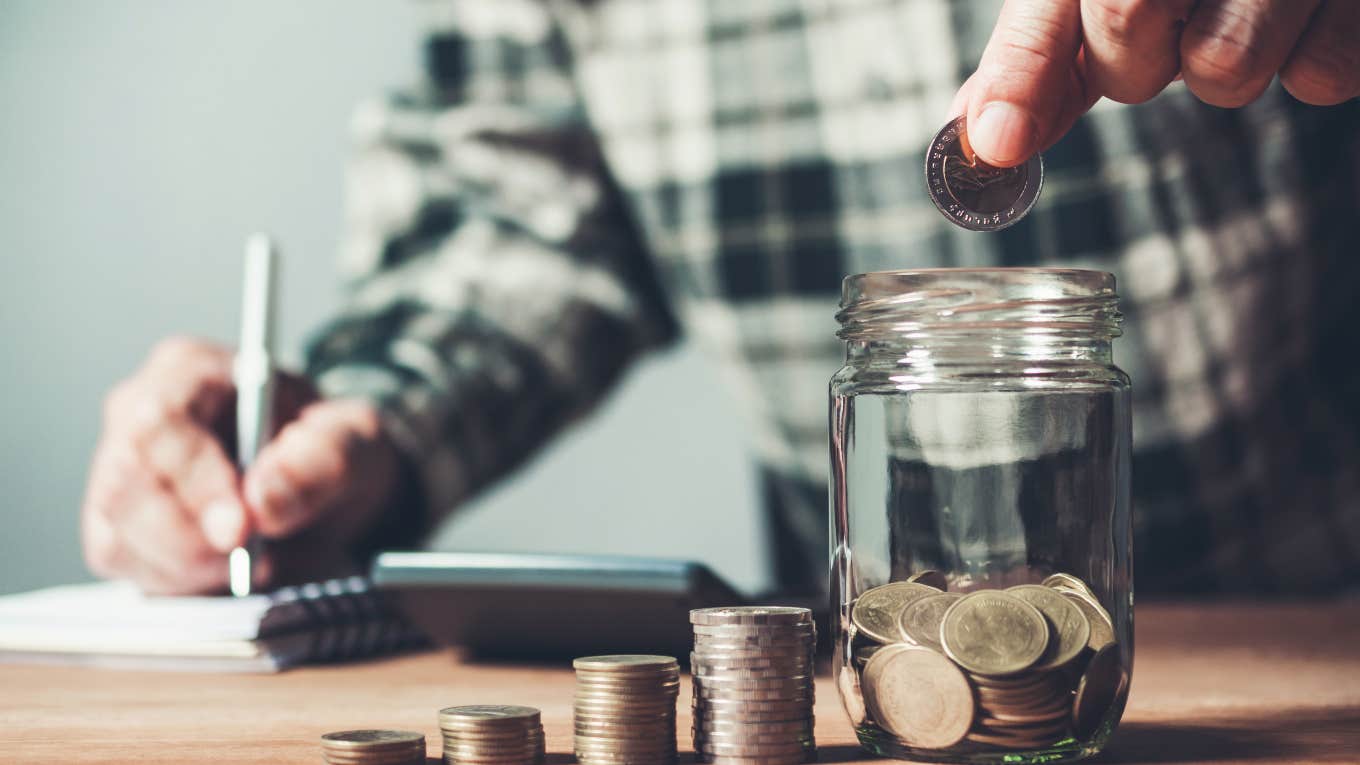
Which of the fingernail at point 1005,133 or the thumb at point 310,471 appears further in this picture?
the thumb at point 310,471

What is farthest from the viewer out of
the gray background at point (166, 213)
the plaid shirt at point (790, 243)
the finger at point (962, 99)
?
the gray background at point (166, 213)

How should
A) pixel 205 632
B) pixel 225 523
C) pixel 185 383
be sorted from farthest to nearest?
pixel 185 383, pixel 225 523, pixel 205 632

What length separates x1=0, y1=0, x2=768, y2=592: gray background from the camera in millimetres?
2248

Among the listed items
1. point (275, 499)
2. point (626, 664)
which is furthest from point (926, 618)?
point (275, 499)

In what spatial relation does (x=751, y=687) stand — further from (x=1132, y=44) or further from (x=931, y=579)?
(x=1132, y=44)

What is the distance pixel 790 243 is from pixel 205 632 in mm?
1016

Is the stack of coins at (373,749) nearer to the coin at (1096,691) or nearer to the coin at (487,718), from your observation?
the coin at (487,718)

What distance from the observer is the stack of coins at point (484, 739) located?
0.57 meters

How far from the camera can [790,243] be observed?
1.73m

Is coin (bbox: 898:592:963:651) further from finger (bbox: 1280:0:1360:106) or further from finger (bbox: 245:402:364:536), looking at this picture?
finger (bbox: 245:402:364:536)

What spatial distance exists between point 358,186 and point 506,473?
0.48m

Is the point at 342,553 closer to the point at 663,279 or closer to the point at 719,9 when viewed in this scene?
the point at 663,279

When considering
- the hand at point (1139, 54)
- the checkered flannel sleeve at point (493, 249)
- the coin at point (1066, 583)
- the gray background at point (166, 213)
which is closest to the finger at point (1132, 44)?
the hand at point (1139, 54)

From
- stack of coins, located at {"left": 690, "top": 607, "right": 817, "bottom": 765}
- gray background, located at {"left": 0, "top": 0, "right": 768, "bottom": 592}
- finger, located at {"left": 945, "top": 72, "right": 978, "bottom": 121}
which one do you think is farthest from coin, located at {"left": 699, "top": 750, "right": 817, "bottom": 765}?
gray background, located at {"left": 0, "top": 0, "right": 768, "bottom": 592}
